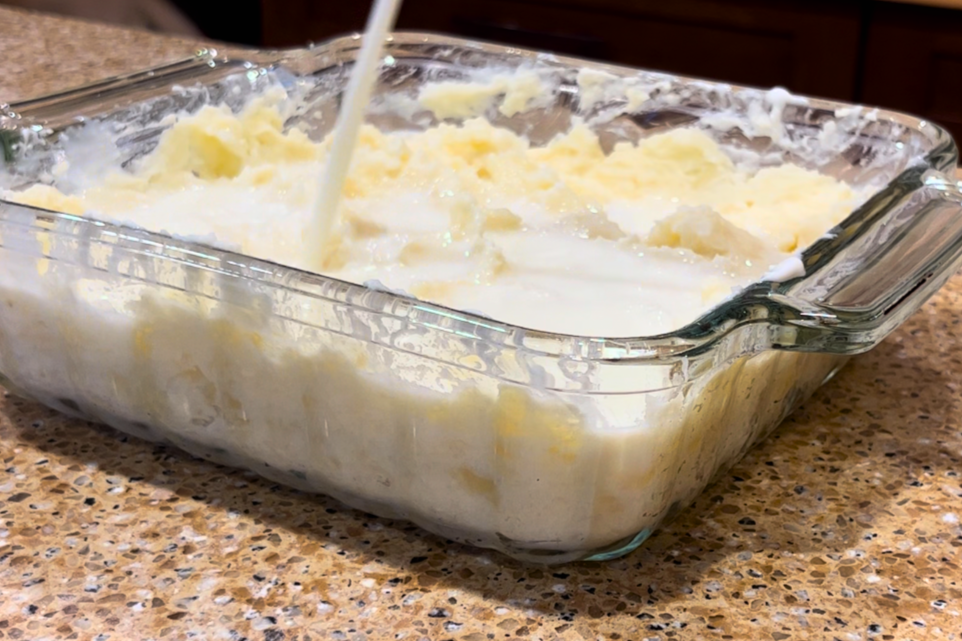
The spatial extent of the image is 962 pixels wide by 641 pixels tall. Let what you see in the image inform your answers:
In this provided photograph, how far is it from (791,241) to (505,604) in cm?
48

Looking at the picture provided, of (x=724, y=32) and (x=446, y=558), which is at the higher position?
(x=724, y=32)

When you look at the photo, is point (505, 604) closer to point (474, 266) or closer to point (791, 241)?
point (474, 266)

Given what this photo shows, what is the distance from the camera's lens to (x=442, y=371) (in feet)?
1.86

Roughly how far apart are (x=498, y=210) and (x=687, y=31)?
1.17 metres

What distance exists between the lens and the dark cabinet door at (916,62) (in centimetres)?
174

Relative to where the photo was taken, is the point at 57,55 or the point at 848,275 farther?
the point at 57,55

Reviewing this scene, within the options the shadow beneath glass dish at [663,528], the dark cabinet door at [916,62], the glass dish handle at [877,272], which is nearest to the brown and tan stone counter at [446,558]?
the shadow beneath glass dish at [663,528]

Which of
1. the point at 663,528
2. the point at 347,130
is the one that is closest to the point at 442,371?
the point at 663,528

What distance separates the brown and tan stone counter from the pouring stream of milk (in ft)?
0.70

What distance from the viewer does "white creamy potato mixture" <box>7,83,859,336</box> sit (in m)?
0.79

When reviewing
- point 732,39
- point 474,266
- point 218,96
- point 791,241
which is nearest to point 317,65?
point 218,96

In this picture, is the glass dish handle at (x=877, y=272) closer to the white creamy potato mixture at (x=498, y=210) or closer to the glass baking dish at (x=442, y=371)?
the glass baking dish at (x=442, y=371)

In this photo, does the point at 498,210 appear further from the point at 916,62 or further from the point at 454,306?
the point at 916,62

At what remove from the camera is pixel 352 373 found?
1.95 feet
